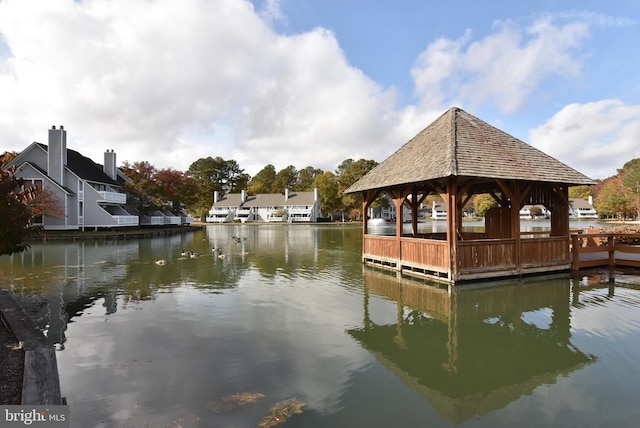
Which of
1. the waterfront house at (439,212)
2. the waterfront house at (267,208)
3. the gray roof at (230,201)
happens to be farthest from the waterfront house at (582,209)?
the gray roof at (230,201)

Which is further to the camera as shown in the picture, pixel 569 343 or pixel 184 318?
pixel 184 318

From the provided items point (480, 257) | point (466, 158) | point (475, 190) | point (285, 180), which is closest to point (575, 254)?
point (475, 190)

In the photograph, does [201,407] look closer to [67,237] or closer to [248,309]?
[248,309]

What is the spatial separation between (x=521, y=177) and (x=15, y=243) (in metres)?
14.9

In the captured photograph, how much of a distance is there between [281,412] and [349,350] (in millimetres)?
2474

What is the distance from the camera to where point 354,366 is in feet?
20.6

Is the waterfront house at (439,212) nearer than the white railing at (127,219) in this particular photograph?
No

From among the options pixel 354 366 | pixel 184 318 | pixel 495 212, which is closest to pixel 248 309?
pixel 184 318

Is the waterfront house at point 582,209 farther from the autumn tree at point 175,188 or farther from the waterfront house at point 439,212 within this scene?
the autumn tree at point 175,188

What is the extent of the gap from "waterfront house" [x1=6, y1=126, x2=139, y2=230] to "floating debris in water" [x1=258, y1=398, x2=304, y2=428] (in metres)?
41.8

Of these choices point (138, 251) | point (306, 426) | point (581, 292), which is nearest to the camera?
point (306, 426)

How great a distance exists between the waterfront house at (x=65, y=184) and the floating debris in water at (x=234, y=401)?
41.3 meters

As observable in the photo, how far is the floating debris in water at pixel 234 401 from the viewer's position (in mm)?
4902

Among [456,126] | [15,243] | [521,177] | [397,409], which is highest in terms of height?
[456,126]
